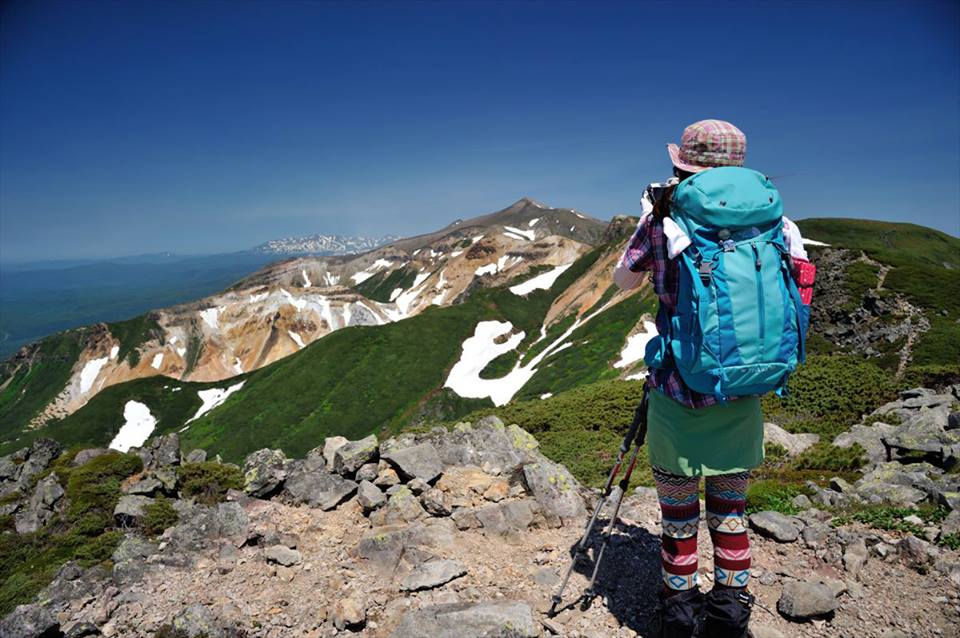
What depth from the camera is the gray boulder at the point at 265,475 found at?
9.50m

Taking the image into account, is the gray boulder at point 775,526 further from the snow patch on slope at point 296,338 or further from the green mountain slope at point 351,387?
the snow patch on slope at point 296,338

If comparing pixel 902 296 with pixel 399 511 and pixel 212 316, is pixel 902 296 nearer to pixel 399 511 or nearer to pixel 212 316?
pixel 399 511

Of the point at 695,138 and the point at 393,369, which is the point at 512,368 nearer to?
the point at 393,369

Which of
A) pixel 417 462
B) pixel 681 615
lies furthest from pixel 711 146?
pixel 417 462

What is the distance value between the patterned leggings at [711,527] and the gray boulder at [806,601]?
151cm

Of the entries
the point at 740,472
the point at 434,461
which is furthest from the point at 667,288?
the point at 434,461

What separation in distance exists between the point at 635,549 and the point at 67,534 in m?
9.58

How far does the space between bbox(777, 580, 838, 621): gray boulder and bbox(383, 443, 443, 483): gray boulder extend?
6170 millimetres

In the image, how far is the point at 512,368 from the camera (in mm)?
75875

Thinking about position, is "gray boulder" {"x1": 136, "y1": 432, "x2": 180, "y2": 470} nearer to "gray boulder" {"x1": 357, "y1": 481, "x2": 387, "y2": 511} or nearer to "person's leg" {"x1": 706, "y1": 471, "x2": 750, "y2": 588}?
"gray boulder" {"x1": 357, "y1": 481, "x2": 387, "y2": 511}

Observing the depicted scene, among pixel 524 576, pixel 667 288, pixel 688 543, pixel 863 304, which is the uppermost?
pixel 667 288

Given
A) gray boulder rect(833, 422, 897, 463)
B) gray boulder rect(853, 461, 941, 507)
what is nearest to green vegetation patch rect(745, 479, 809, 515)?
gray boulder rect(853, 461, 941, 507)

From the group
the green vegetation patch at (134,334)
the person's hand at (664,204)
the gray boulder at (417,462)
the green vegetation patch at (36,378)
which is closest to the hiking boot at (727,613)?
the person's hand at (664,204)

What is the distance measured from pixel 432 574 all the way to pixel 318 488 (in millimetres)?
4029
